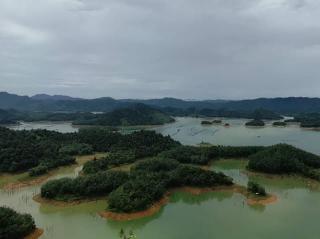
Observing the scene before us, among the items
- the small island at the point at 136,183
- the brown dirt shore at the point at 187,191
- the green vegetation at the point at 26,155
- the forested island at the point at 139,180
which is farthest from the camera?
the green vegetation at the point at 26,155

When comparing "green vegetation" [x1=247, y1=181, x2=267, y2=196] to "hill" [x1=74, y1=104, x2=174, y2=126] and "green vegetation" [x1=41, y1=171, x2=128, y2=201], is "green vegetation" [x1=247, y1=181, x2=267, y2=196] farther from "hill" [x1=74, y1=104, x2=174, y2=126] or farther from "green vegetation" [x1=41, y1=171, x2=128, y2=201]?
"hill" [x1=74, y1=104, x2=174, y2=126]

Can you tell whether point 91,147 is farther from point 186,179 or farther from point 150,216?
point 150,216

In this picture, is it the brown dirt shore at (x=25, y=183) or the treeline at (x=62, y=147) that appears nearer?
the brown dirt shore at (x=25, y=183)

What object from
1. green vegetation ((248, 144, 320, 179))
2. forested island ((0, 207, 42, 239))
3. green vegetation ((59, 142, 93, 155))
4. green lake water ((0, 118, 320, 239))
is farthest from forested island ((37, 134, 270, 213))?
green vegetation ((59, 142, 93, 155))

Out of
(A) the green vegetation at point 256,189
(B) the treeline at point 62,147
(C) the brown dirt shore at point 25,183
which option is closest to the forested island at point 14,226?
(C) the brown dirt shore at point 25,183

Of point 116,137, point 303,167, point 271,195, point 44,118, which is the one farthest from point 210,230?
point 44,118

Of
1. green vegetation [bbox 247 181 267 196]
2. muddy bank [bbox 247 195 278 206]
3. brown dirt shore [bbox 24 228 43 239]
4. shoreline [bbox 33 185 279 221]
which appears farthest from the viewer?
green vegetation [bbox 247 181 267 196]

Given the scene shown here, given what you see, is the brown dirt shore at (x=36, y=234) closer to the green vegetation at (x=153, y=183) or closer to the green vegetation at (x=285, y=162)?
the green vegetation at (x=153, y=183)
